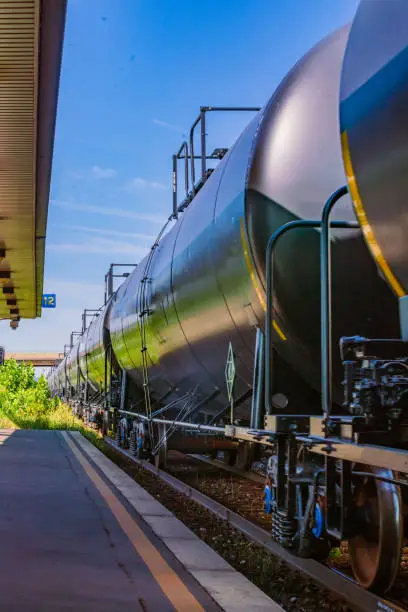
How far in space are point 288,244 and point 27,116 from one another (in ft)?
22.3

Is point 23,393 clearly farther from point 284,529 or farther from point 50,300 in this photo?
point 284,529

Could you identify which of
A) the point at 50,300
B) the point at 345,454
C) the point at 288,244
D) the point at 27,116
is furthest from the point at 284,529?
the point at 50,300

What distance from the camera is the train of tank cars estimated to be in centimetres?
390

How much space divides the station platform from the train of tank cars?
79 centimetres

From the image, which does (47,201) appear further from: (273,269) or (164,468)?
(273,269)

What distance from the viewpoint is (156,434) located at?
13641 mm

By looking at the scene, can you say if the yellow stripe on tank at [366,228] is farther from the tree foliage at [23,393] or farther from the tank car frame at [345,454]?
the tree foliage at [23,393]

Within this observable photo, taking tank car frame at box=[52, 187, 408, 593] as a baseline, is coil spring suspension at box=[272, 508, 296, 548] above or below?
below

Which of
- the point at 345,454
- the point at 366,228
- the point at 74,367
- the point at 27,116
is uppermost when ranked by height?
the point at 27,116

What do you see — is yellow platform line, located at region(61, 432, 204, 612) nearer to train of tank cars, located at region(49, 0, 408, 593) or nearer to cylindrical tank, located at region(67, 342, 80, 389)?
train of tank cars, located at region(49, 0, 408, 593)

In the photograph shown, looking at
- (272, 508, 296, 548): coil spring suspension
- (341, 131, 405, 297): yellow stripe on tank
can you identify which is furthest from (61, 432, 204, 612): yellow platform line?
(341, 131, 405, 297): yellow stripe on tank

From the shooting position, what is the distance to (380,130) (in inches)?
150

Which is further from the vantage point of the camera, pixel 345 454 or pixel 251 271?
pixel 251 271

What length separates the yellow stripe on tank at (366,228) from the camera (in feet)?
12.6
